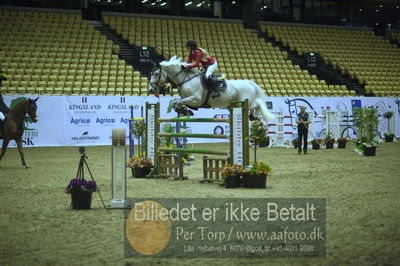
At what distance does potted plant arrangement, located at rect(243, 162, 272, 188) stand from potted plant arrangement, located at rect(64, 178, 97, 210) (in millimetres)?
3052

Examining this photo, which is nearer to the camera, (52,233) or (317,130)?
(52,233)

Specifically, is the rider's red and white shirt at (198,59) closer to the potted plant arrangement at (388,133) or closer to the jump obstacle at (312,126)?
the jump obstacle at (312,126)

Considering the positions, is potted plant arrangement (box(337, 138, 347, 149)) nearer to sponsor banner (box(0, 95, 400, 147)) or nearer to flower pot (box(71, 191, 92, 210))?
sponsor banner (box(0, 95, 400, 147))

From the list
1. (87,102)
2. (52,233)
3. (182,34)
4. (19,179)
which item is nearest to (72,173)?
(19,179)

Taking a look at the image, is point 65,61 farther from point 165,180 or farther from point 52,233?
point 52,233

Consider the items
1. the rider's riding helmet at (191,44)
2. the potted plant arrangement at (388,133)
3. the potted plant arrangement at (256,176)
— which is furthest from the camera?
the potted plant arrangement at (388,133)

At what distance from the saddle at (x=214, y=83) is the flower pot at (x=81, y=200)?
3996 millimetres

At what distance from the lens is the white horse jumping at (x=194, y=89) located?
10.2 m

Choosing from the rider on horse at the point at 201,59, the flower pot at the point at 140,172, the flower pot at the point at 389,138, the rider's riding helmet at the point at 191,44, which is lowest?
the flower pot at the point at 140,172

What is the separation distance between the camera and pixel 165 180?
10.5 m

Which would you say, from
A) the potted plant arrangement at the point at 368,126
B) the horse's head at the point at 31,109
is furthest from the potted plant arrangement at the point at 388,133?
the horse's head at the point at 31,109

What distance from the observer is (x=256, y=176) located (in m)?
8.96

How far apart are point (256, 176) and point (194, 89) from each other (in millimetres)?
2237

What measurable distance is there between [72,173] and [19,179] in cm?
134
